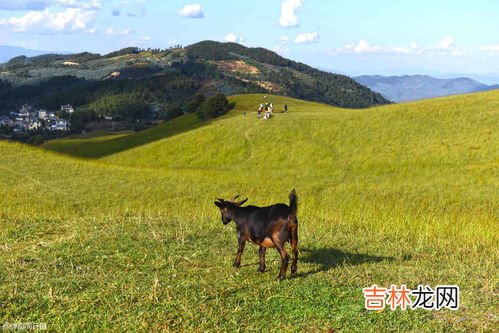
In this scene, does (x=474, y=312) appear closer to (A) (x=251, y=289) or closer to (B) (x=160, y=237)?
(A) (x=251, y=289)

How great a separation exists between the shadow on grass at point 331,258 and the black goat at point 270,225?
1585 mm

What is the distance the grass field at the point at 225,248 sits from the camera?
8.33 meters

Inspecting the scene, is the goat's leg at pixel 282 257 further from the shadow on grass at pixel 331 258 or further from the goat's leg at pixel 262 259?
the shadow on grass at pixel 331 258

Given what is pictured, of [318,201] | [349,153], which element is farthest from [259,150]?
[318,201]

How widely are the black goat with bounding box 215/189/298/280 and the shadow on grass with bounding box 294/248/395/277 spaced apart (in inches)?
62.4

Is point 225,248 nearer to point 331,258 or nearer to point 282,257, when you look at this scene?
point 331,258

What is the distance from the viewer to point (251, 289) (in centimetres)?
951

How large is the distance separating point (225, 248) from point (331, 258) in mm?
3043

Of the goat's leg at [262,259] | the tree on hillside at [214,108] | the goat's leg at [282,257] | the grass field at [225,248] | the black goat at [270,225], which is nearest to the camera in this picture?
the grass field at [225,248]

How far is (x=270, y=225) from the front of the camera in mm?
9625

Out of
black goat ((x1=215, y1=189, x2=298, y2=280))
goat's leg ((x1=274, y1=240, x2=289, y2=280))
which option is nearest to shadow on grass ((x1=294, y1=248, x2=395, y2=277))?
goat's leg ((x1=274, y1=240, x2=289, y2=280))

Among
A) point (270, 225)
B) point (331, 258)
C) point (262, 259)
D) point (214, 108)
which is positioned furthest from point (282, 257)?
point (214, 108)

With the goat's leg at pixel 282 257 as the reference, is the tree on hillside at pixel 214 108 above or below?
above

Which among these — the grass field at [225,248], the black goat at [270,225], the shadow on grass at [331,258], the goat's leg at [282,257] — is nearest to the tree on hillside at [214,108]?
the grass field at [225,248]
